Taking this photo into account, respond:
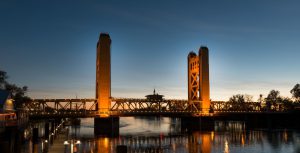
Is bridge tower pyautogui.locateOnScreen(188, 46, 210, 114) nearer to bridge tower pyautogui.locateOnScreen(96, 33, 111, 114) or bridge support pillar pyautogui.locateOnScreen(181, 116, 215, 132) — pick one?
bridge support pillar pyautogui.locateOnScreen(181, 116, 215, 132)

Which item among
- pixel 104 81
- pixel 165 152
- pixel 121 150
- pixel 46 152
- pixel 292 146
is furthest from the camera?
pixel 104 81

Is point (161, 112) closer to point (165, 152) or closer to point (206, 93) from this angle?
point (206, 93)

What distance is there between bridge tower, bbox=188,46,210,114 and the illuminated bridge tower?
114 ft

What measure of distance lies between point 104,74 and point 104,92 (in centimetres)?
495

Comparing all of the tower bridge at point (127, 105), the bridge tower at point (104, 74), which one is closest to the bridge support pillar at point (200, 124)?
the tower bridge at point (127, 105)

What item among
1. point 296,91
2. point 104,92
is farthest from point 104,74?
point 296,91

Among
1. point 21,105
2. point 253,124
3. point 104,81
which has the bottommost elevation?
point 253,124

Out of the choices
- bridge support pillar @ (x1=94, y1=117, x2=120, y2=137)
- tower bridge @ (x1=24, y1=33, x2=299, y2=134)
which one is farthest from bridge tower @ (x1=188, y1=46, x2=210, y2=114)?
bridge support pillar @ (x1=94, y1=117, x2=120, y2=137)

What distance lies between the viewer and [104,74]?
303 feet

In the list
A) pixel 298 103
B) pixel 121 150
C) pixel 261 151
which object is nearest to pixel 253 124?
pixel 298 103

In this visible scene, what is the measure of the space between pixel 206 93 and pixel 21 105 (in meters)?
60.1

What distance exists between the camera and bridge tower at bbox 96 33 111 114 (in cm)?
9075

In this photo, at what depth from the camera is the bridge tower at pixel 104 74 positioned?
9075cm

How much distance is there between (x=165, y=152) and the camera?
53594 millimetres
